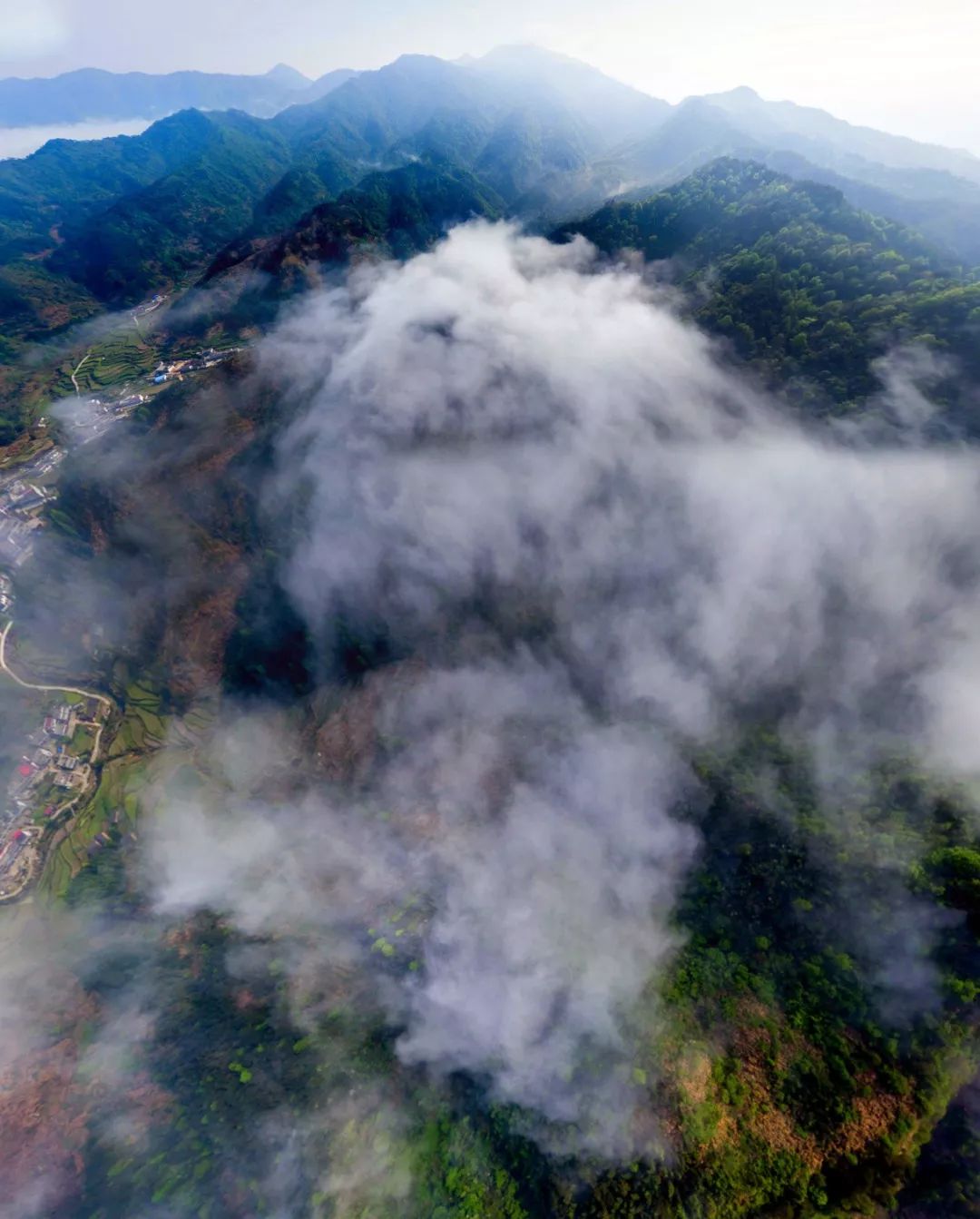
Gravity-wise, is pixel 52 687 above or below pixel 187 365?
below

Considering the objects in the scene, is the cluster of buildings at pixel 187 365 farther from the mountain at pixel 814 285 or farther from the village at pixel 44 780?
the mountain at pixel 814 285

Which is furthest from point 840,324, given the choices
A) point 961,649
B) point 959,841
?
point 959,841

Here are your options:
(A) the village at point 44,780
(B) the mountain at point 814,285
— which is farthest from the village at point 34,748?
(B) the mountain at point 814,285

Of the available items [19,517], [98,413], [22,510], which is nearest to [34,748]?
[19,517]

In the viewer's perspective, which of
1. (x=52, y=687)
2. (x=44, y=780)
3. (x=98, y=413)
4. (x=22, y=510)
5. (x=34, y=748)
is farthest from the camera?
(x=98, y=413)

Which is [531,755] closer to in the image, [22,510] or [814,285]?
[814,285]

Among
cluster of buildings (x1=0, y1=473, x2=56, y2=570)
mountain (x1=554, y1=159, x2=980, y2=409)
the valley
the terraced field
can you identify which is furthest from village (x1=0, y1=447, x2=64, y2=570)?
mountain (x1=554, y1=159, x2=980, y2=409)

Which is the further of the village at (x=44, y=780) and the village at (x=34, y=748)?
the village at (x=34, y=748)

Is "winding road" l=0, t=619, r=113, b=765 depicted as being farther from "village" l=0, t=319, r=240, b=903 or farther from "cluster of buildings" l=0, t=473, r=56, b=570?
"cluster of buildings" l=0, t=473, r=56, b=570

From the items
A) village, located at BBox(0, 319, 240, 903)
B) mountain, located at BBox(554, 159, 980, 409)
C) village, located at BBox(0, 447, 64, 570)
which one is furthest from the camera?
village, located at BBox(0, 447, 64, 570)

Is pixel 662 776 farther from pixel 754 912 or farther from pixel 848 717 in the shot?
pixel 848 717

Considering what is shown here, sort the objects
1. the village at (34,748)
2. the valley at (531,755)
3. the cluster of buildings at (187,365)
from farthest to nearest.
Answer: the cluster of buildings at (187,365)
the village at (34,748)
the valley at (531,755)
